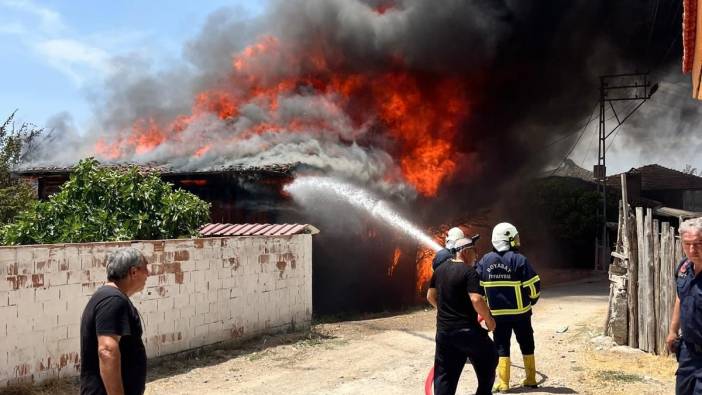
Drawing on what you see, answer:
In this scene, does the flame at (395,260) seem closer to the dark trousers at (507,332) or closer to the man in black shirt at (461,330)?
the dark trousers at (507,332)

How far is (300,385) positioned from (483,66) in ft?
61.0

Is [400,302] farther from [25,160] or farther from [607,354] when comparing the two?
[25,160]

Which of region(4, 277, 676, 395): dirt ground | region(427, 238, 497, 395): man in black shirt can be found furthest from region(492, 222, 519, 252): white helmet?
region(4, 277, 676, 395): dirt ground

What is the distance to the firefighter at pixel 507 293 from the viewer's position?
666cm

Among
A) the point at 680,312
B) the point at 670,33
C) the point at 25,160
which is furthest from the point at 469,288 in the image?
the point at 670,33

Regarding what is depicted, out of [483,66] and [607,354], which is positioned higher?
[483,66]

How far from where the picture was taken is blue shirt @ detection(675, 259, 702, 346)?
415 centimetres

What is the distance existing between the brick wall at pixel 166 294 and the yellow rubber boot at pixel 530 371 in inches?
195

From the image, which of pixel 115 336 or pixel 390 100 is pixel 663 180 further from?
pixel 115 336

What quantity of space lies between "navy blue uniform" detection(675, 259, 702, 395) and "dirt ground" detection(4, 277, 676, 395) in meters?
2.80

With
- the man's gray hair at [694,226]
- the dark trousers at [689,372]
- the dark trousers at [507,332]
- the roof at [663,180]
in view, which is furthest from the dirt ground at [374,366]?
the roof at [663,180]

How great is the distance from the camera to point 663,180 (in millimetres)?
39844

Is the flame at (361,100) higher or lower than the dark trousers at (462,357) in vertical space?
higher

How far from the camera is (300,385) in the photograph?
788 centimetres
